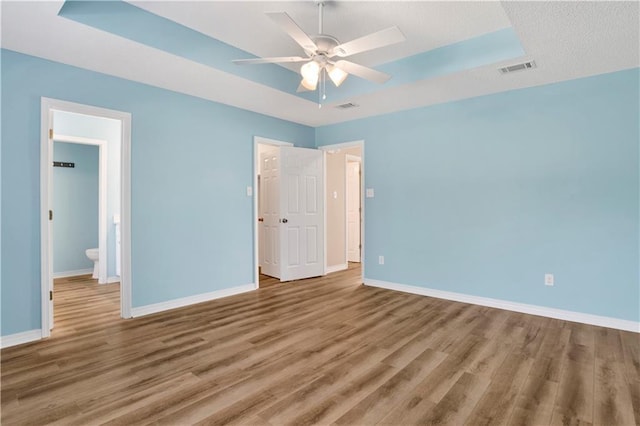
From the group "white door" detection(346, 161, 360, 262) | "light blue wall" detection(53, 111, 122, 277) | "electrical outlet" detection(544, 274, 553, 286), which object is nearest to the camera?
"electrical outlet" detection(544, 274, 553, 286)

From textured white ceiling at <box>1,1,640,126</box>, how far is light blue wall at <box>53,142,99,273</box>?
10.8ft

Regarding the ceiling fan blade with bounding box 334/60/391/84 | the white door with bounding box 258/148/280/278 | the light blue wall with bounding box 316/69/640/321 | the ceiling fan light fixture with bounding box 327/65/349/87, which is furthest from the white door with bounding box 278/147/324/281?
the ceiling fan blade with bounding box 334/60/391/84

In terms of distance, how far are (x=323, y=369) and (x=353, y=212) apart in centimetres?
512

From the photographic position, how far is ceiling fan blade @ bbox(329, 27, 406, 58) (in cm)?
211

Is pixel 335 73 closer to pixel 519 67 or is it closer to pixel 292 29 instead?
pixel 292 29

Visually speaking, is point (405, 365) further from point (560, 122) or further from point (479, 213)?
point (560, 122)

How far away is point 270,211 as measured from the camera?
5.38 metres

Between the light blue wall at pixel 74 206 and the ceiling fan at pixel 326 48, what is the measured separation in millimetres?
4806

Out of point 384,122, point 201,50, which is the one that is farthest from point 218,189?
point 384,122

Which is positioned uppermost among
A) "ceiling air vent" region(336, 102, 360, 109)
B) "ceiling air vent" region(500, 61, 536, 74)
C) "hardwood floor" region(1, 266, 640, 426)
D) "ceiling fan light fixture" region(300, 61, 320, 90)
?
"ceiling air vent" region(336, 102, 360, 109)

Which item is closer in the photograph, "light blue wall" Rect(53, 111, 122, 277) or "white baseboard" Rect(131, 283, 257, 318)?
"white baseboard" Rect(131, 283, 257, 318)

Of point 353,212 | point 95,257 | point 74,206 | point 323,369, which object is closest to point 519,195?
point 323,369

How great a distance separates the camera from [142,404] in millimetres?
1919

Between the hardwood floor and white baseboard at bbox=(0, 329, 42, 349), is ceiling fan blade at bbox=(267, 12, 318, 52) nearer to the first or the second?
the hardwood floor
